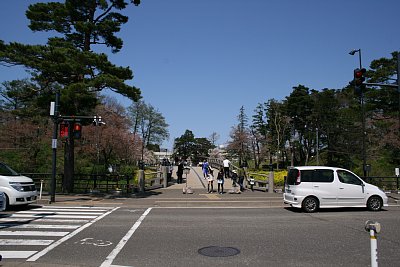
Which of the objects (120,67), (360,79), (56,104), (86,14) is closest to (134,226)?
(56,104)

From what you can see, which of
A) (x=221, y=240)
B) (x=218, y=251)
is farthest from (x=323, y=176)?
(x=218, y=251)

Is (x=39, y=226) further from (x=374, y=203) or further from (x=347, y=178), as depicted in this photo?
(x=374, y=203)

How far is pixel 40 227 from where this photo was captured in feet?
34.0

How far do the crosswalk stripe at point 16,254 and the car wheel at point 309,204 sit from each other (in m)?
9.98

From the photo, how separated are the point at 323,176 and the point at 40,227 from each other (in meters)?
10.5

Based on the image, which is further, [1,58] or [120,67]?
[120,67]

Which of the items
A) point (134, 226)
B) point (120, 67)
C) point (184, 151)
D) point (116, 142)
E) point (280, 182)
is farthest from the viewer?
point (184, 151)

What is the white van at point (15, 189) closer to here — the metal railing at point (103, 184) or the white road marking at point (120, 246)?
the metal railing at point (103, 184)

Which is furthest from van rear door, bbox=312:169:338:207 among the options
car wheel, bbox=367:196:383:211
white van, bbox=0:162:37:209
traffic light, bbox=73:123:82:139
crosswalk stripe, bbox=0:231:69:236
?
traffic light, bbox=73:123:82:139

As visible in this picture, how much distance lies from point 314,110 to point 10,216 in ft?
162

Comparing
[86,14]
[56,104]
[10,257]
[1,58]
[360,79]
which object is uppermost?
[86,14]

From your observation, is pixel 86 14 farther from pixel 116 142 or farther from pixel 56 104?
pixel 116 142

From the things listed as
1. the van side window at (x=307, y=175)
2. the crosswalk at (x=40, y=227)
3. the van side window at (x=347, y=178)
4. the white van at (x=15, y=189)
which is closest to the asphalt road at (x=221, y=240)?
the crosswalk at (x=40, y=227)

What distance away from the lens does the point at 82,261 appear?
6.80 m
